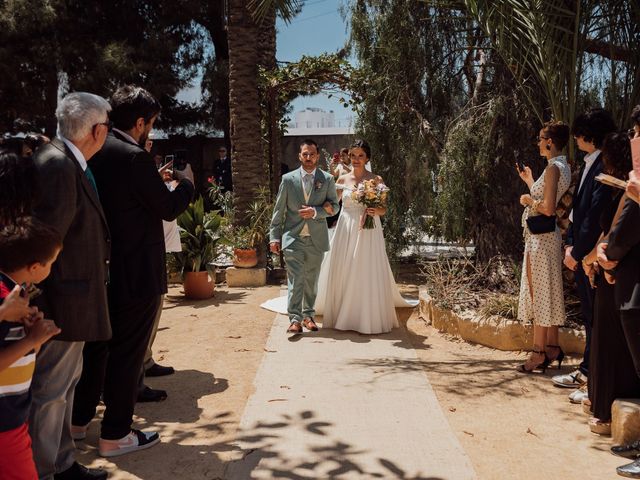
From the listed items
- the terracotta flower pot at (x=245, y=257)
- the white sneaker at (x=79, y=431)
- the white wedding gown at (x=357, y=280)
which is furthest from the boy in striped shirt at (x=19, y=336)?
the terracotta flower pot at (x=245, y=257)

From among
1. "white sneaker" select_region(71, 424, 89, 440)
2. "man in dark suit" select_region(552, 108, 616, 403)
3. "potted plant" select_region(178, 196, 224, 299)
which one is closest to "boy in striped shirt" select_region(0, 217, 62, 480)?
"white sneaker" select_region(71, 424, 89, 440)

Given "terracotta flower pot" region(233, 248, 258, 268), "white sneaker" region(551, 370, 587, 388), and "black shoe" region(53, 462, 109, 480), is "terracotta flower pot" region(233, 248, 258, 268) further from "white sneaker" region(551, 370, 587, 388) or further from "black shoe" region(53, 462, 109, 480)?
"black shoe" region(53, 462, 109, 480)

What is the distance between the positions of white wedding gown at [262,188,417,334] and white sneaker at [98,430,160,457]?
3434 millimetres

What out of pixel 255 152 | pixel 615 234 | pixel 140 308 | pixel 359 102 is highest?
pixel 359 102

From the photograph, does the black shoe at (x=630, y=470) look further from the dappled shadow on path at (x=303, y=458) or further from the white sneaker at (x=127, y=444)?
the white sneaker at (x=127, y=444)

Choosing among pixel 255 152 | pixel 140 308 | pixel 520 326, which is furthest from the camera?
pixel 255 152

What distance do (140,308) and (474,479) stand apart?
7.22 ft

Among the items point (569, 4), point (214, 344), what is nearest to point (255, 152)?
point (214, 344)

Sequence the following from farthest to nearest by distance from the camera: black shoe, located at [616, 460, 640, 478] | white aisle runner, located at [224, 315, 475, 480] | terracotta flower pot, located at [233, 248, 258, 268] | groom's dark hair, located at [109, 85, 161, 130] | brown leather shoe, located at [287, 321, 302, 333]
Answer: terracotta flower pot, located at [233, 248, 258, 268] → brown leather shoe, located at [287, 321, 302, 333] → groom's dark hair, located at [109, 85, 161, 130] → white aisle runner, located at [224, 315, 475, 480] → black shoe, located at [616, 460, 640, 478]

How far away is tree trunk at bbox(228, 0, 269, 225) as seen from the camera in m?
10.9

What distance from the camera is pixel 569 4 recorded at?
6.49 m

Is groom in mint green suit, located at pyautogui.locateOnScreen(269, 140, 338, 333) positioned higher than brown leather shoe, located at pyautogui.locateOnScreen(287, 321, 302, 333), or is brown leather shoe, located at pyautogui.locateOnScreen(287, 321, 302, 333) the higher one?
→ groom in mint green suit, located at pyautogui.locateOnScreen(269, 140, 338, 333)

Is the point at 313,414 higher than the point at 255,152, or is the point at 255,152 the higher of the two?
the point at 255,152

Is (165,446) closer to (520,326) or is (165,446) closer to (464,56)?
(520,326)
